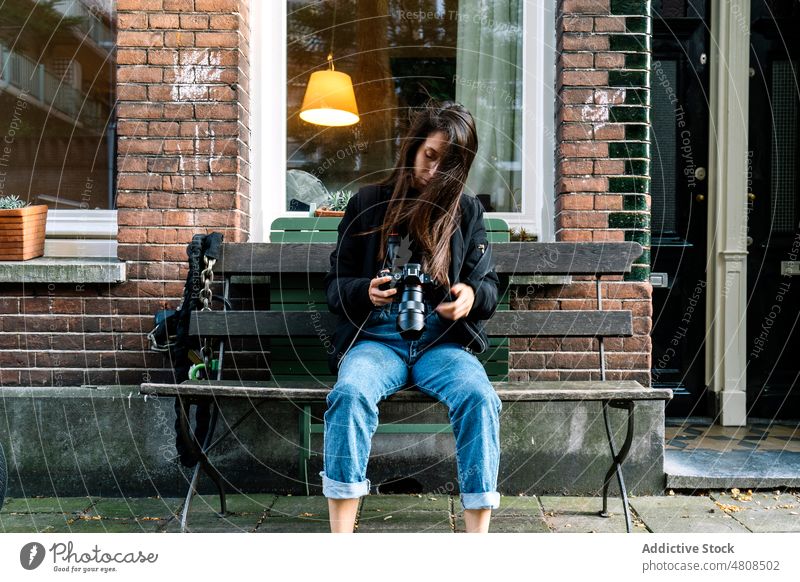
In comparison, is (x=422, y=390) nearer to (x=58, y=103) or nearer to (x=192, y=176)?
(x=192, y=176)

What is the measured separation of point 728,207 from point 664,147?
549mm

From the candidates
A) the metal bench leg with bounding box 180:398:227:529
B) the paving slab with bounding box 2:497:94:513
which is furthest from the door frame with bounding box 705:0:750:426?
the paving slab with bounding box 2:497:94:513

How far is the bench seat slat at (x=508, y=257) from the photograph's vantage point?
3549 millimetres

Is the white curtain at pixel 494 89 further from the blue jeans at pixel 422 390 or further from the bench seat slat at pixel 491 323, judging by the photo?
the blue jeans at pixel 422 390

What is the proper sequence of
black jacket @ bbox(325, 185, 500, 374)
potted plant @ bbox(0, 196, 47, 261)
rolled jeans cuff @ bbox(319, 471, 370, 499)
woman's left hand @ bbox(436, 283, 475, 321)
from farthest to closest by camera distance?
potted plant @ bbox(0, 196, 47, 261)
black jacket @ bbox(325, 185, 500, 374)
woman's left hand @ bbox(436, 283, 475, 321)
rolled jeans cuff @ bbox(319, 471, 370, 499)

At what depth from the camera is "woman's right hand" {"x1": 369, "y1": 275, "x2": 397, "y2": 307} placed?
108 inches

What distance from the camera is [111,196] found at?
4219mm

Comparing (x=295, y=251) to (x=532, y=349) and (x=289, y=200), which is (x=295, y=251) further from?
(x=532, y=349)

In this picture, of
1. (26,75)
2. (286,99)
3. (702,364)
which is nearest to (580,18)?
(286,99)

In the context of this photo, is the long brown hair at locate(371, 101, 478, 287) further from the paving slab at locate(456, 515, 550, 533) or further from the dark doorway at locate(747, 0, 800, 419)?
the dark doorway at locate(747, 0, 800, 419)

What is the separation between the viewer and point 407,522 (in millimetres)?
3352

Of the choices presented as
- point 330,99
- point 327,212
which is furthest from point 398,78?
point 327,212

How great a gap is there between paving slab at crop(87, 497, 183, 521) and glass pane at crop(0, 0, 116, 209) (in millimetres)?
1609

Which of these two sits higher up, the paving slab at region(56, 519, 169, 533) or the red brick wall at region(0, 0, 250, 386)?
the red brick wall at region(0, 0, 250, 386)
